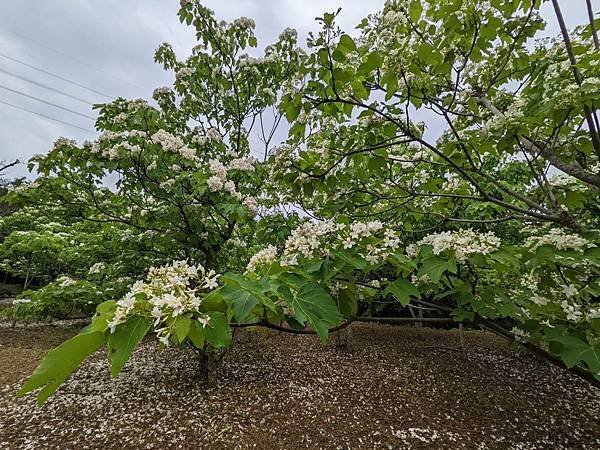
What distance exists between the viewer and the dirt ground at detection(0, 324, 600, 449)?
3213 millimetres

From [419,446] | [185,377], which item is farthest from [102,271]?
[419,446]

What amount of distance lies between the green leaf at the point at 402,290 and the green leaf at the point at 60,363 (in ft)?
3.09

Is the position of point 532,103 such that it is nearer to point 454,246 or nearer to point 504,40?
point 504,40

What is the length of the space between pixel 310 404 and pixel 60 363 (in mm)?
3770

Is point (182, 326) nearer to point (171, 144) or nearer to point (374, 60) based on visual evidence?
point (374, 60)

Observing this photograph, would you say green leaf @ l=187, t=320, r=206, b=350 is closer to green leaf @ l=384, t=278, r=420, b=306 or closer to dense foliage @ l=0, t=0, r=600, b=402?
dense foliage @ l=0, t=0, r=600, b=402

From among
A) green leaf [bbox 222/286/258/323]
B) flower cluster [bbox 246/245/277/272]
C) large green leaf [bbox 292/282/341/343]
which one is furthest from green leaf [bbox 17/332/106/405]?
flower cluster [bbox 246/245/277/272]

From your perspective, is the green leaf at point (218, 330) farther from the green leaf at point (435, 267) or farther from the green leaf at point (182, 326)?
the green leaf at point (435, 267)

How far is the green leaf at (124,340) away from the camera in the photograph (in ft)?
2.35

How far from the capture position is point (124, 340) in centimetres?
77

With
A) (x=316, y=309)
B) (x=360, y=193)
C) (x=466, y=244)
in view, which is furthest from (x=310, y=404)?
(x=316, y=309)

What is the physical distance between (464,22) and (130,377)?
5521mm

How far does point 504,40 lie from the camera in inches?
76.6

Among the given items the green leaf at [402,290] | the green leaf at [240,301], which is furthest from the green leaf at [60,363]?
the green leaf at [402,290]
